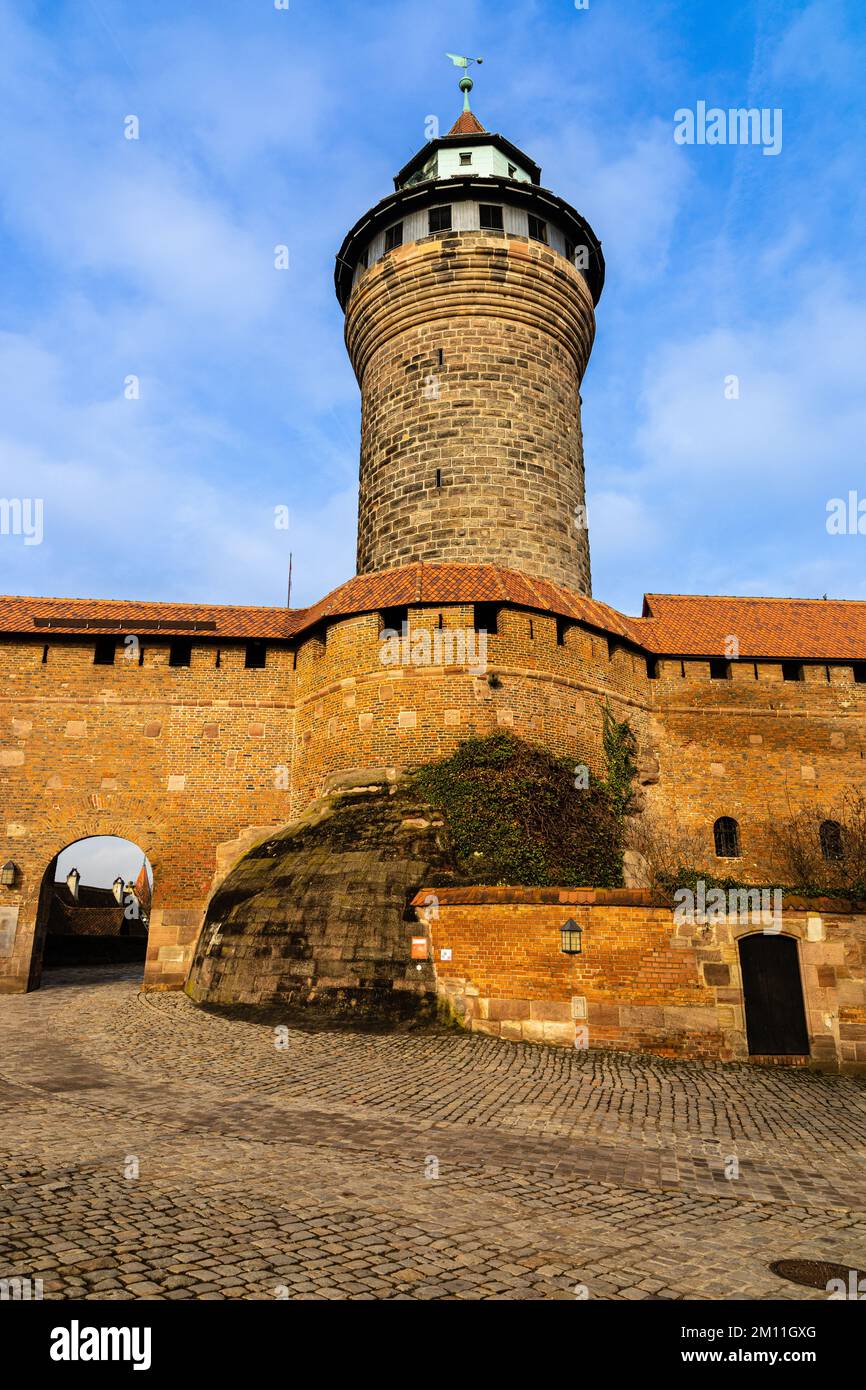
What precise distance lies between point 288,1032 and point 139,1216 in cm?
657

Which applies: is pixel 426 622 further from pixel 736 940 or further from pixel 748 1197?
pixel 748 1197

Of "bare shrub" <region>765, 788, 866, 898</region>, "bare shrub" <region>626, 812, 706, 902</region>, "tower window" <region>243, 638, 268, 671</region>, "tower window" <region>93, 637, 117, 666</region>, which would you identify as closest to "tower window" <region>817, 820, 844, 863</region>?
"bare shrub" <region>765, 788, 866, 898</region>

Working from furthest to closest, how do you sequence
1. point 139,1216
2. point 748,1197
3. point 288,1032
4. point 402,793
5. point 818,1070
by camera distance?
point 402,793 → point 288,1032 → point 818,1070 → point 748,1197 → point 139,1216

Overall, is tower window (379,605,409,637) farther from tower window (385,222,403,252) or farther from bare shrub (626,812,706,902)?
tower window (385,222,403,252)

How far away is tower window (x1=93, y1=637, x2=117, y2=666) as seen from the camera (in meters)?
18.0

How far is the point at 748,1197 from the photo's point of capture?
5223mm

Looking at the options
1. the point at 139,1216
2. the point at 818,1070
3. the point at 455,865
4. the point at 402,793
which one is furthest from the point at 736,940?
the point at 139,1216

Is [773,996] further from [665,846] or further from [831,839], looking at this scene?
[831,839]

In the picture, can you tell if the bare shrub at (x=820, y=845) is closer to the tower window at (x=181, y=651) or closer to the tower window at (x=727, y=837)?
the tower window at (x=727, y=837)

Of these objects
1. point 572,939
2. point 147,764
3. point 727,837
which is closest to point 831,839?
point 727,837

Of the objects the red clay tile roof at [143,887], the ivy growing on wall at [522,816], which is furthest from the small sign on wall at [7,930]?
the red clay tile roof at [143,887]

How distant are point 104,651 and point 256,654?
133 inches

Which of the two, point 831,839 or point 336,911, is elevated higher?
point 831,839

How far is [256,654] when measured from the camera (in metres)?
18.6
